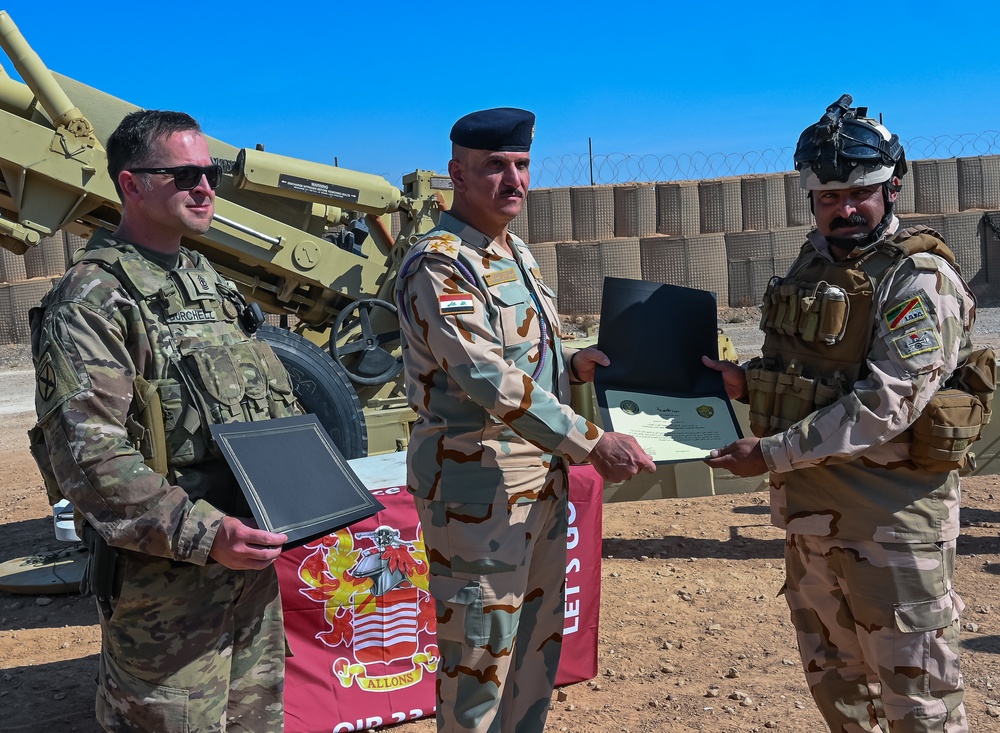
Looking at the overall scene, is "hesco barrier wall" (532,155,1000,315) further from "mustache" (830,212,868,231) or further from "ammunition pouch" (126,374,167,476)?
"ammunition pouch" (126,374,167,476)

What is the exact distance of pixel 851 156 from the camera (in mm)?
2508

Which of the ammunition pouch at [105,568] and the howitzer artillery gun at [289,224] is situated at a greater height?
the howitzer artillery gun at [289,224]

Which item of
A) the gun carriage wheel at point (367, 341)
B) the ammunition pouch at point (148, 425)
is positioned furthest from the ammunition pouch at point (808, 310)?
the gun carriage wheel at point (367, 341)

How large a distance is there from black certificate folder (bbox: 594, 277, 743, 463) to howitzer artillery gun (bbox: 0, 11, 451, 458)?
9.60 ft

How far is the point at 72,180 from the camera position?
17.3 feet

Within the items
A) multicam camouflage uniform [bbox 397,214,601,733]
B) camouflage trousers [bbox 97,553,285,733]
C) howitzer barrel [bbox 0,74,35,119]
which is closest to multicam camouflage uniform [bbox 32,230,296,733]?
camouflage trousers [bbox 97,553,285,733]

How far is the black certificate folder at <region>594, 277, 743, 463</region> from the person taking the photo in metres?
2.72

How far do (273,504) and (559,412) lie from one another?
73 cm

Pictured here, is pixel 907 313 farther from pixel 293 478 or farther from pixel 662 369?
pixel 293 478

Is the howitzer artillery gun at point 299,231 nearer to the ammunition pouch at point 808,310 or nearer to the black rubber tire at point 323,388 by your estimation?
the black rubber tire at point 323,388

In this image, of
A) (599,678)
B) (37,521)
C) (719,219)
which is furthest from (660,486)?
(719,219)

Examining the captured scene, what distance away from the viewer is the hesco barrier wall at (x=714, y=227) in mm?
16078

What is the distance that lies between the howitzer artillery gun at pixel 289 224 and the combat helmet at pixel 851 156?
→ 3.42 metres

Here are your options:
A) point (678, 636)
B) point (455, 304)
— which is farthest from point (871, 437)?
point (678, 636)
